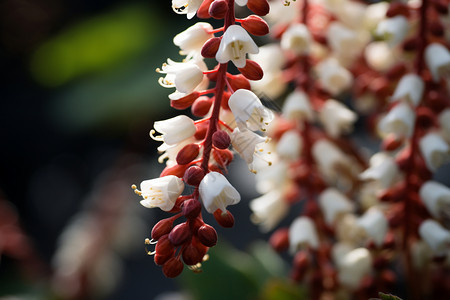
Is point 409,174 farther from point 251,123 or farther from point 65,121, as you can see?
point 65,121

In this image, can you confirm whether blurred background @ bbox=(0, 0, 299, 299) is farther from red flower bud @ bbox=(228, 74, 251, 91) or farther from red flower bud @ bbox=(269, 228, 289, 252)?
red flower bud @ bbox=(228, 74, 251, 91)

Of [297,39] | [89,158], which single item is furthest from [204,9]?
[89,158]

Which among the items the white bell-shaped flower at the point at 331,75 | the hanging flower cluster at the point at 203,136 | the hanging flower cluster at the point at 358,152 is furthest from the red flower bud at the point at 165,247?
the white bell-shaped flower at the point at 331,75

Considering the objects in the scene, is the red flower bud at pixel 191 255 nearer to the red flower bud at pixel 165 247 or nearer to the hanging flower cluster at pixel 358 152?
the red flower bud at pixel 165 247

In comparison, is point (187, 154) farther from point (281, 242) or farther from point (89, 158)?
point (89, 158)

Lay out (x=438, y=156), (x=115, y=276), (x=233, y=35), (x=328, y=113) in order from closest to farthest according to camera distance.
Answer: (x=233, y=35)
(x=438, y=156)
(x=328, y=113)
(x=115, y=276)

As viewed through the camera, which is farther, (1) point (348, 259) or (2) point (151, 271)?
(2) point (151, 271)

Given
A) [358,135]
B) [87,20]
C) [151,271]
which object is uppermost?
[87,20]

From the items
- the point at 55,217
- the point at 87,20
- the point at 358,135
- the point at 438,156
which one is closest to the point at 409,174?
the point at 438,156
